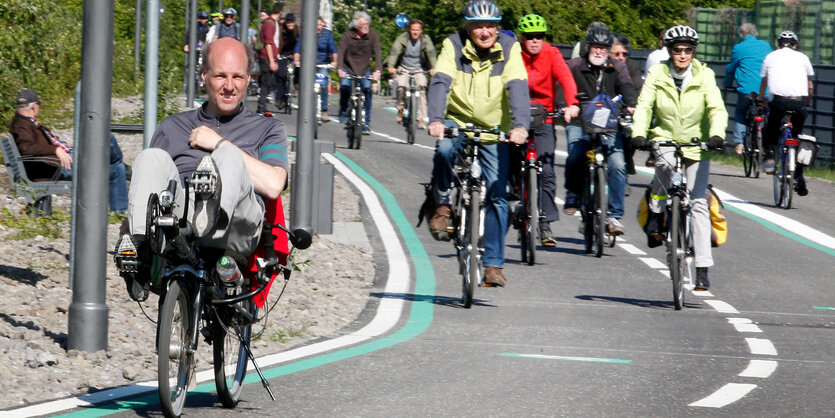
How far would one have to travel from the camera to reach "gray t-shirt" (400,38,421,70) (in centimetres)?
2403

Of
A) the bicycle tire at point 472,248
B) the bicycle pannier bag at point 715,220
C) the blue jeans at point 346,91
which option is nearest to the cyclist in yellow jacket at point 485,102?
the bicycle tire at point 472,248

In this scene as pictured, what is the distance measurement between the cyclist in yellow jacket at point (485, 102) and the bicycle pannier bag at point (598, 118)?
3.03m

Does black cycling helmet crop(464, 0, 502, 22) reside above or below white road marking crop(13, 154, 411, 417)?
above

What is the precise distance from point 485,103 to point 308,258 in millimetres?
2535

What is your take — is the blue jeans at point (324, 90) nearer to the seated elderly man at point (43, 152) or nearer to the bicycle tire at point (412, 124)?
the bicycle tire at point (412, 124)

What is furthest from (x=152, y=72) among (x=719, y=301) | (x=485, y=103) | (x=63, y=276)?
(x=719, y=301)

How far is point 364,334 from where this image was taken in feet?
30.7

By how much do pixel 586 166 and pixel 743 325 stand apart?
395 centimetres

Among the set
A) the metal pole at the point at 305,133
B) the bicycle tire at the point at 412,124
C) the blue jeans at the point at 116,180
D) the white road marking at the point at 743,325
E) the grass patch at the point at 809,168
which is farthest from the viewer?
the bicycle tire at the point at 412,124

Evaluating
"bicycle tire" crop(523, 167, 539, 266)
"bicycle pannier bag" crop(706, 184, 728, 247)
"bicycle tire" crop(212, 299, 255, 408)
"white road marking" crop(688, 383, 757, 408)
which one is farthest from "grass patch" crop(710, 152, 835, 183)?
"bicycle tire" crop(212, 299, 255, 408)

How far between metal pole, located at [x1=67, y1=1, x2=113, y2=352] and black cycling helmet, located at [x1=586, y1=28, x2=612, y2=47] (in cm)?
719

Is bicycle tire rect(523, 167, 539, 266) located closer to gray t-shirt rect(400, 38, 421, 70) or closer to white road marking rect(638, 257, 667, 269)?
white road marking rect(638, 257, 667, 269)

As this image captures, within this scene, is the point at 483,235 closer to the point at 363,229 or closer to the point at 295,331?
the point at 295,331

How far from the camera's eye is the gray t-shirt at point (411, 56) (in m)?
24.0
